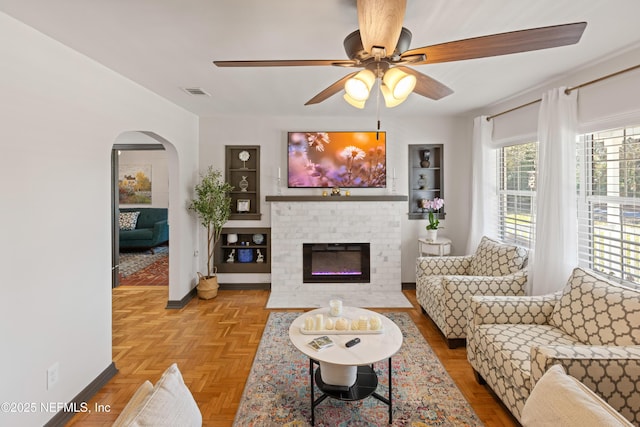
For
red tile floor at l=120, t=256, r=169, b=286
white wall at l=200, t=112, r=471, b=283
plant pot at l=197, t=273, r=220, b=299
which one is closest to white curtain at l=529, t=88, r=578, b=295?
white wall at l=200, t=112, r=471, b=283

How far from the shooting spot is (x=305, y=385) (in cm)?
232

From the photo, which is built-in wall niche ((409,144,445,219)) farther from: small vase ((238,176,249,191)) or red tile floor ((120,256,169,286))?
red tile floor ((120,256,169,286))

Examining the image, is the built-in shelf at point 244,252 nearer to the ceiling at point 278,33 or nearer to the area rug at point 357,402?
the area rug at point 357,402

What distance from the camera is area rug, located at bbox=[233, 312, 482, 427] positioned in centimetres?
197

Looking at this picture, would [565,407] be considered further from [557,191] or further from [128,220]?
[128,220]

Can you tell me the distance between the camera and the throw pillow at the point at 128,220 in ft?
23.8

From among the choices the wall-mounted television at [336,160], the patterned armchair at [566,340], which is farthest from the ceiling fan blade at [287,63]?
the wall-mounted television at [336,160]

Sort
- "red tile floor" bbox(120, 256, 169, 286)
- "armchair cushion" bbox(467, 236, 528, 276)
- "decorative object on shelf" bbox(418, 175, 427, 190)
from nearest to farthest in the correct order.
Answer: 1. "armchair cushion" bbox(467, 236, 528, 276)
2. "decorative object on shelf" bbox(418, 175, 427, 190)
3. "red tile floor" bbox(120, 256, 169, 286)

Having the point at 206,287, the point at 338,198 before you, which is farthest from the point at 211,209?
the point at 338,198

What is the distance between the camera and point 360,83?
153 cm

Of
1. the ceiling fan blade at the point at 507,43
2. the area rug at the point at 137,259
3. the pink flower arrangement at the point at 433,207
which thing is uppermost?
the ceiling fan blade at the point at 507,43

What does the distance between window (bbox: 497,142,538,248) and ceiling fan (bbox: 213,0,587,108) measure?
2.17 m

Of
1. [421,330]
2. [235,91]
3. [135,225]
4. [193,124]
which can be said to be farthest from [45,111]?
[135,225]

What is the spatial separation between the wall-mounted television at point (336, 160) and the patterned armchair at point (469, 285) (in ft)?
5.45
